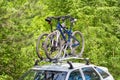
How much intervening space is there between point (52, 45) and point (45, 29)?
46.8 ft

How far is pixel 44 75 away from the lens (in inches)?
320

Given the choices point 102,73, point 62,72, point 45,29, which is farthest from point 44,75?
point 45,29

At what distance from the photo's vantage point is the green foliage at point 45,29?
1130 cm

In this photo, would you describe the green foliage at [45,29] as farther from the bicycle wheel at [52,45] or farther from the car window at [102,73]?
the car window at [102,73]

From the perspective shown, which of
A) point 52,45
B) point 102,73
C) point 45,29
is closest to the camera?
point 52,45

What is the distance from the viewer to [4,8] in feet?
35.3

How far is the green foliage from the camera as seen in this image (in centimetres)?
1130

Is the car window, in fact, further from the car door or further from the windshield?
the windshield

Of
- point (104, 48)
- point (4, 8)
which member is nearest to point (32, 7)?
point (4, 8)

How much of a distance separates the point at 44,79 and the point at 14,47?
415cm

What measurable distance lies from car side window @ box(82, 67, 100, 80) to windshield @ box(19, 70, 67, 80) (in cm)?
85

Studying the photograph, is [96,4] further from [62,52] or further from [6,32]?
[62,52]

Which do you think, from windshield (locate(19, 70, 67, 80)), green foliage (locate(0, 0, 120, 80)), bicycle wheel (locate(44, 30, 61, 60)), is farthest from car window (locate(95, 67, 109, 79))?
green foliage (locate(0, 0, 120, 80))

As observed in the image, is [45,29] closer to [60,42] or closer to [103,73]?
[103,73]
